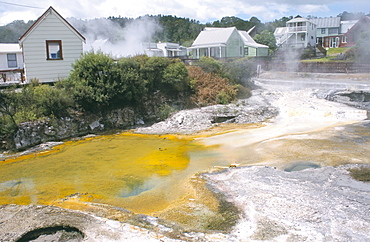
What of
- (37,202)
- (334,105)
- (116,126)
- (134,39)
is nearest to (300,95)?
(334,105)

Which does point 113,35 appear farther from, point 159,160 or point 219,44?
point 159,160

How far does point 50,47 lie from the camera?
21.8m

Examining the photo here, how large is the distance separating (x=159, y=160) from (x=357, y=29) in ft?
177

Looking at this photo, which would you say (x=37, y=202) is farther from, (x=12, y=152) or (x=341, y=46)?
(x=341, y=46)

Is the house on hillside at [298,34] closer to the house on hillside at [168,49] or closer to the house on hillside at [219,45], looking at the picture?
the house on hillside at [219,45]

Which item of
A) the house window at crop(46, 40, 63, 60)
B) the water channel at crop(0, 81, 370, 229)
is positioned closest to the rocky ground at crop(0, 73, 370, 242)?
the water channel at crop(0, 81, 370, 229)

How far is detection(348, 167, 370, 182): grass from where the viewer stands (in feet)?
37.4

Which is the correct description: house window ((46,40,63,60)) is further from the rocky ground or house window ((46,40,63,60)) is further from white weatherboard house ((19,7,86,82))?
the rocky ground

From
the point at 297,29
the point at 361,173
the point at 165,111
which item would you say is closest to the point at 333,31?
the point at 297,29

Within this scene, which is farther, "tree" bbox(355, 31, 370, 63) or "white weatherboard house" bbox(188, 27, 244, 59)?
"white weatherboard house" bbox(188, 27, 244, 59)

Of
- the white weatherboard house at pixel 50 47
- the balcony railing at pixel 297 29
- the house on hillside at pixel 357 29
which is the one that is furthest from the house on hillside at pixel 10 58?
the house on hillside at pixel 357 29

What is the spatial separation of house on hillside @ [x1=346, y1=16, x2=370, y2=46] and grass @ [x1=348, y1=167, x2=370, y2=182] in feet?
163

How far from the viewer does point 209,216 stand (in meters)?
9.45

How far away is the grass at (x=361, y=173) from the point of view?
1141 centimetres
